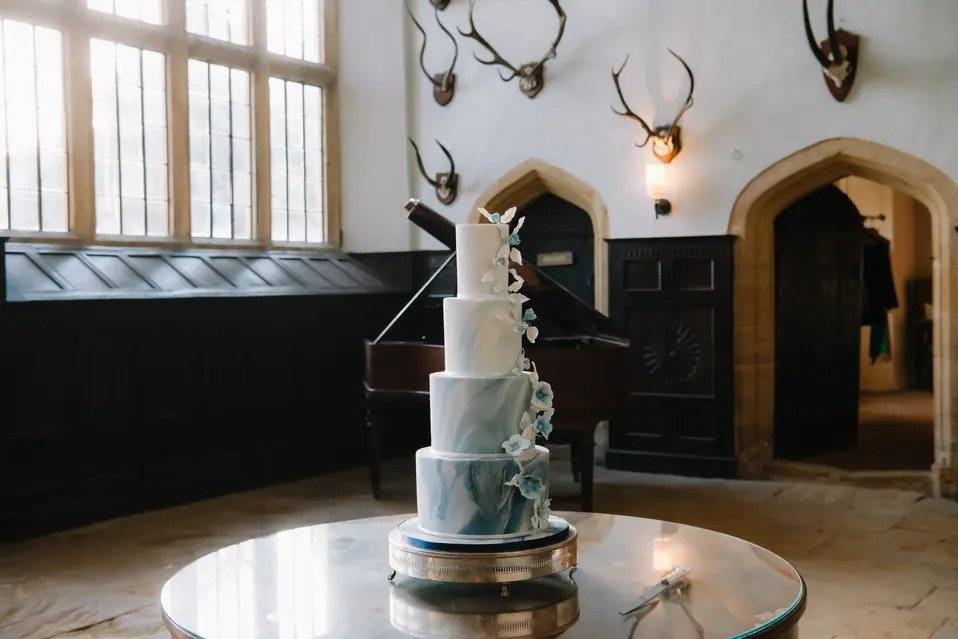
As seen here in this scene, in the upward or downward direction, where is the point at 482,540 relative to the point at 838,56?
downward

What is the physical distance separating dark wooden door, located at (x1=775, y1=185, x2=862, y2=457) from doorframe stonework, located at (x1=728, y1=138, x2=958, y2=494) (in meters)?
0.44

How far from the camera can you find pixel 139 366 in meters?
6.93

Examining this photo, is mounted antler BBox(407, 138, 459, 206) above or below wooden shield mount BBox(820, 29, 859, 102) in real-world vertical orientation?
below

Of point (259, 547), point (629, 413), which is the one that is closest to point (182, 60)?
point (629, 413)

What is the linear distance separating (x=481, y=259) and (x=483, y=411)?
0.42 meters

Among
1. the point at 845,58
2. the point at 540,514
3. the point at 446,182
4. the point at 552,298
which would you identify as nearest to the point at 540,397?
the point at 540,514

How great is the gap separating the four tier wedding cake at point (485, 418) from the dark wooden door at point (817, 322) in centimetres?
569

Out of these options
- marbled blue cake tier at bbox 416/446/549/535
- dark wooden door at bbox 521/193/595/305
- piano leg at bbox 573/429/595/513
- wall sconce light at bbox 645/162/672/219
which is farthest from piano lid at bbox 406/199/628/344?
marbled blue cake tier at bbox 416/446/549/535

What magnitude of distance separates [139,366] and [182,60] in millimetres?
2461

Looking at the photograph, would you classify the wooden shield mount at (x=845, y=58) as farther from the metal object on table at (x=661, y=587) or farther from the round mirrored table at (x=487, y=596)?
the metal object on table at (x=661, y=587)

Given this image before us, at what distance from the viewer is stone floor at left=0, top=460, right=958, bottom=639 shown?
457 centimetres

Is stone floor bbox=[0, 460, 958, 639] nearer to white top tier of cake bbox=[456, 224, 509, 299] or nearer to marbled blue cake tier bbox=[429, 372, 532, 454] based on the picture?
marbled blue cake tier bbox=[429, 372, 532, 454]

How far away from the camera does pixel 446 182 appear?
8805 mm

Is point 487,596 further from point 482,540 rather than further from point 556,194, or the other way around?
point 556,194
